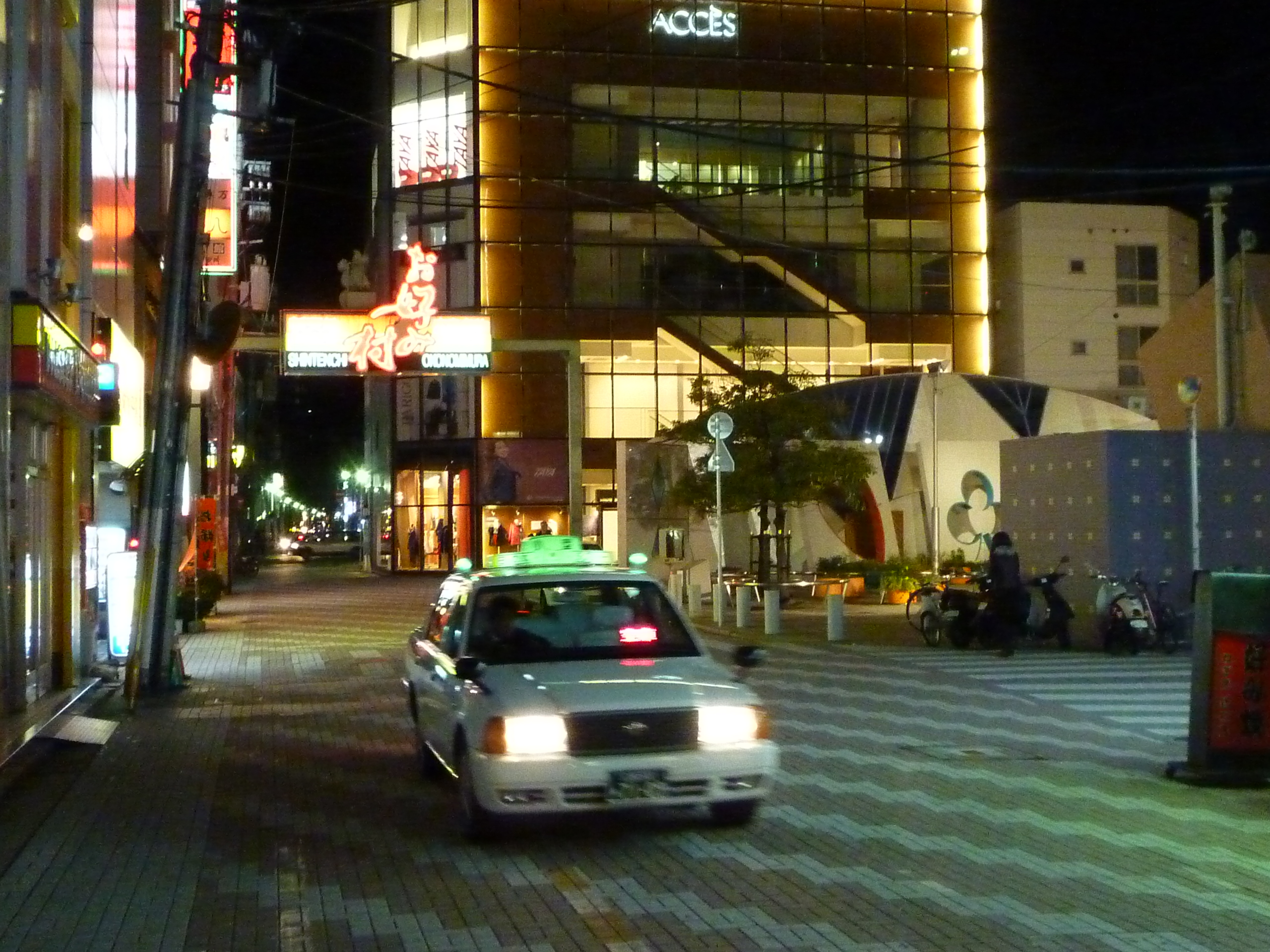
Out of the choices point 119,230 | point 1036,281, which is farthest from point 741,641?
point 1036,281

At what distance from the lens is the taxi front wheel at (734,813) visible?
29.8 ft

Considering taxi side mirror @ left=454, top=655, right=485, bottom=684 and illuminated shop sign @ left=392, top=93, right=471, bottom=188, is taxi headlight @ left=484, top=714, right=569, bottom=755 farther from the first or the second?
illuminated shop sign @ left=392, top=93, right=471, bottom=188

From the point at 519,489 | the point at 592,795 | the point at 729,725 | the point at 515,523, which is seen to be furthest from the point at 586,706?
the point at 515,523

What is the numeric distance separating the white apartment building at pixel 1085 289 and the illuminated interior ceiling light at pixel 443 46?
21287mm

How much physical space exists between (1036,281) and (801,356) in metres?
11.2

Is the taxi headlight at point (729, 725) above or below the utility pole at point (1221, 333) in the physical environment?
below

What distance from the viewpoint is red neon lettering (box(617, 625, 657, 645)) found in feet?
32.3

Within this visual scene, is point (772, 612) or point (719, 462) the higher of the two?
point (719, 462)

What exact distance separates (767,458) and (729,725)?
2285cm

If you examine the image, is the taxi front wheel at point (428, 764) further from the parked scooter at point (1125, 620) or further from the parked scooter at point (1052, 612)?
the parked scooter at point (1052, 612)

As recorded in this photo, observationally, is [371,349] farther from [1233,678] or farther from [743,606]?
[1233,678]

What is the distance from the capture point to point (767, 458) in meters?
31.4

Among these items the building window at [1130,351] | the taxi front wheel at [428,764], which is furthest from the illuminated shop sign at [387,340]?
the building window at [1130,351]

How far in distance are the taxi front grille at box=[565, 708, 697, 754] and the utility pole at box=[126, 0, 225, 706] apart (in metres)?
9.54
